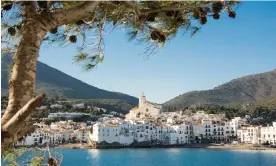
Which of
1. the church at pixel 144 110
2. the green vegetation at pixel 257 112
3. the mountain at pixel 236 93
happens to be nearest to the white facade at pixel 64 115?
the church at pixel 144 110

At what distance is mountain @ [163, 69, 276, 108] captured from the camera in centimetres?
12688

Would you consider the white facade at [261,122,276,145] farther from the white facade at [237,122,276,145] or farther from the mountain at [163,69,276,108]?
the mountain at [163,69,276,108]

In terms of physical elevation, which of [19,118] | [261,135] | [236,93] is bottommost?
[261,135]

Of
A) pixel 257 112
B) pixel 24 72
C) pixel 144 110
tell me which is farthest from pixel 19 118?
pixel 257 112

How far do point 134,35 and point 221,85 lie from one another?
148122 mm

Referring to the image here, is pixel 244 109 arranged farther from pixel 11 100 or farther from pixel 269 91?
pixel 11 100

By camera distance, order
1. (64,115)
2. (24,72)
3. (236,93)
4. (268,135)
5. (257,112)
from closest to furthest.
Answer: (24,72), (268,135), (257,112), (64,115), (236,93)

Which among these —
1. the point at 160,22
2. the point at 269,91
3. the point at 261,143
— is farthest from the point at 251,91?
the point at 160,22

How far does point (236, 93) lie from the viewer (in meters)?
144

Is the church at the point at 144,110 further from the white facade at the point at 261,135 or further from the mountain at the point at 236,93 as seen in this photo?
the mountain at the point at 236,93

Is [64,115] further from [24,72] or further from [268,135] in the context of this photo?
[24,72]

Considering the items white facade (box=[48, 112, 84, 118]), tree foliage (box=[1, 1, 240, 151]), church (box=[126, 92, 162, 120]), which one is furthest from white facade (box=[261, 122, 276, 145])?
tree foliage (box=[1, 1, 240, 151])

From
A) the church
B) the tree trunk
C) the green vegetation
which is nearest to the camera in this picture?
the tree trunk

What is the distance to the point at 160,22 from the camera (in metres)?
2.12
